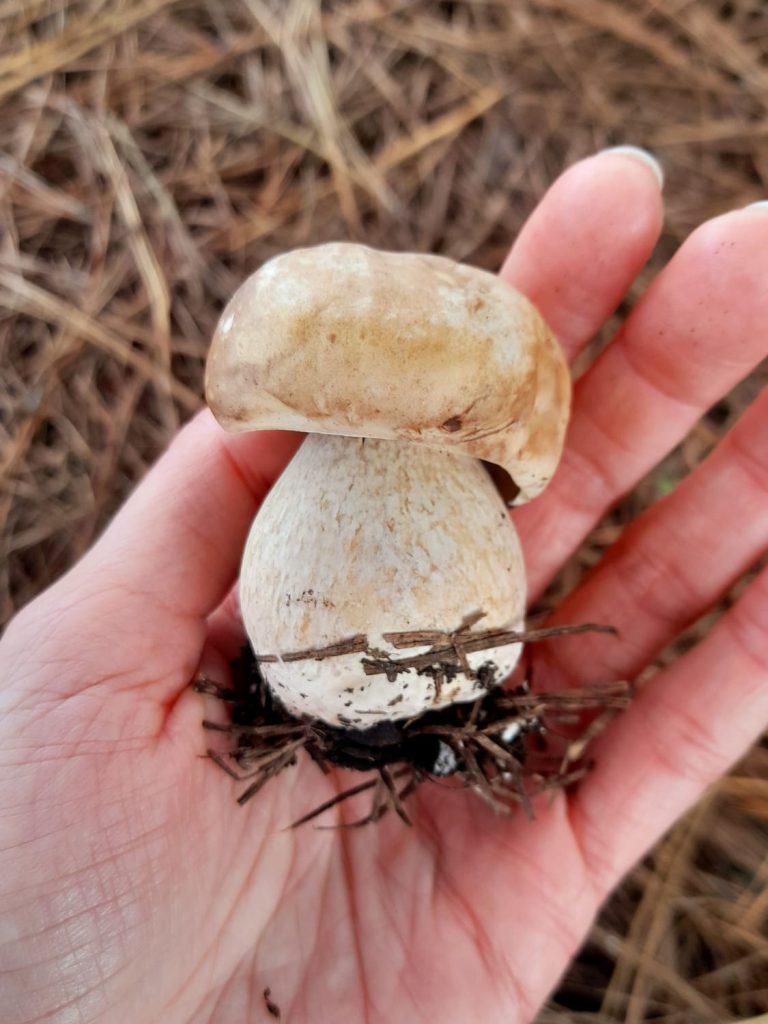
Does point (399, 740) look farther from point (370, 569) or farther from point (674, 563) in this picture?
point (674, 563)

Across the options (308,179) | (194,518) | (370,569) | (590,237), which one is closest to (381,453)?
(370,569)

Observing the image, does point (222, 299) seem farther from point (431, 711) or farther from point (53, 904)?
point (53, 904)

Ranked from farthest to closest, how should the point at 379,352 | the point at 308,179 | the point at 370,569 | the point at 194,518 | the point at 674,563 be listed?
the point at 308,179 < the point at 674,563 < the point at 194,518 < the point at 370,569 < the point at 379,352

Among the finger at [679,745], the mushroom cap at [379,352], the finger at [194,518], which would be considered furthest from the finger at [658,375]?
the finger at [194,518]

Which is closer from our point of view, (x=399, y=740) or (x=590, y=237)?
(x=399, y=740)

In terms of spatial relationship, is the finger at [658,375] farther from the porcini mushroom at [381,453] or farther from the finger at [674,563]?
the porcini mushroom at [381,453]

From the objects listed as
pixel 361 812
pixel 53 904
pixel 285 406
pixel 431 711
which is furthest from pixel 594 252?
pixel 53 904
